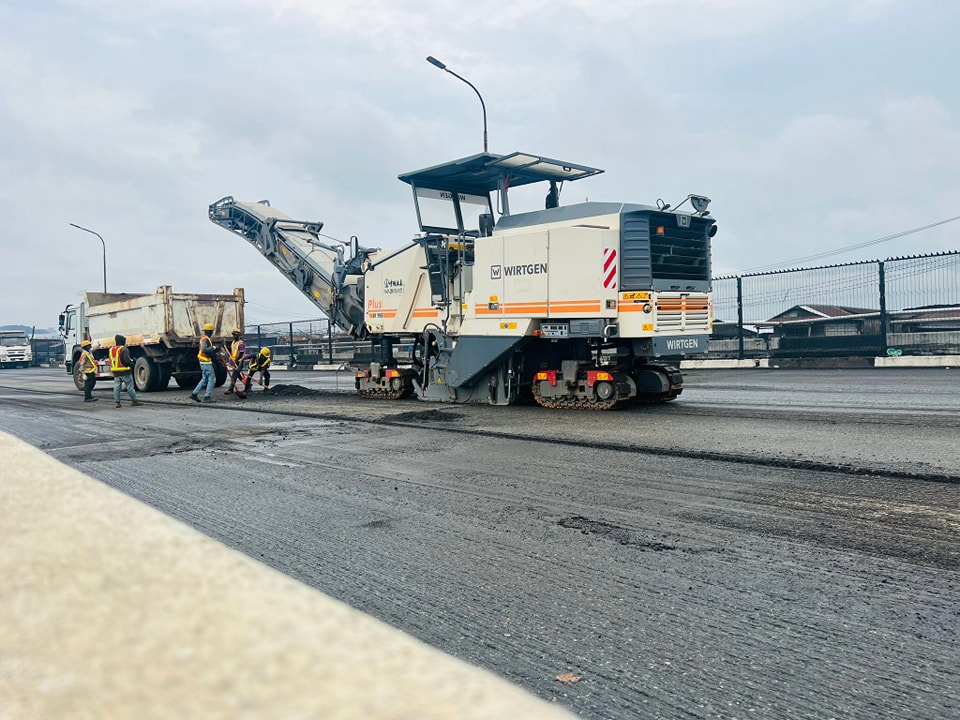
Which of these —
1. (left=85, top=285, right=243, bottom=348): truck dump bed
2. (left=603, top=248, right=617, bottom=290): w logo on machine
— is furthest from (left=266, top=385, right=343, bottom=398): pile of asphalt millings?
(left=603, top=248, right=617, bottom=290): w logo on machine

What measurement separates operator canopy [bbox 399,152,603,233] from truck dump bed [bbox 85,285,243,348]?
26.6 ft

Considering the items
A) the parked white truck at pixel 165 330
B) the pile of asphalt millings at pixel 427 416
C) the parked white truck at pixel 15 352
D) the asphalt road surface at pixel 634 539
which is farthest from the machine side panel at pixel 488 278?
the parked white truck at pixel 15 352

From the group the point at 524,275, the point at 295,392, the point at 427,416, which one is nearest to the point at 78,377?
the point at 295,392

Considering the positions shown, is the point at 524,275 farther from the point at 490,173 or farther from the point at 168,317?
the point at 168,317

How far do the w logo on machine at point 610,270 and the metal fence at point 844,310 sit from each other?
11584mm

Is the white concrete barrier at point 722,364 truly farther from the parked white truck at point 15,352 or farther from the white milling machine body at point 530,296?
the parked white truck at point 15,352

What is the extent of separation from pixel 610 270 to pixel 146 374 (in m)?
13.1

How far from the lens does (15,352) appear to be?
49.8 m

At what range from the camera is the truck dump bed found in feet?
62.4

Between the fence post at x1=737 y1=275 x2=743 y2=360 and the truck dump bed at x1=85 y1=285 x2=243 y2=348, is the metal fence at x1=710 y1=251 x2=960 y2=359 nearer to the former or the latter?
the fence post at x1=737 y1=275 x2=743 y2=360

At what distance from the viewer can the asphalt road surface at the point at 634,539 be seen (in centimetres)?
278

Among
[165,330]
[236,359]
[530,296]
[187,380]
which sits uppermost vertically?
[530,296]

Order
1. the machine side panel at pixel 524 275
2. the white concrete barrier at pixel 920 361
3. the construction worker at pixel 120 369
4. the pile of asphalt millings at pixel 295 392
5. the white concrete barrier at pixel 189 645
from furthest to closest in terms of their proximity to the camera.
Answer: the white concrete barrier at pixel 920 361, the pile of asphalt millings at pixel 295 392, the construction worker at pixel 120 369, the machine side panel at pixel 524 275, the white concrete barrier at pixel 189 645

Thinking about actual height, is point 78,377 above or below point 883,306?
below
